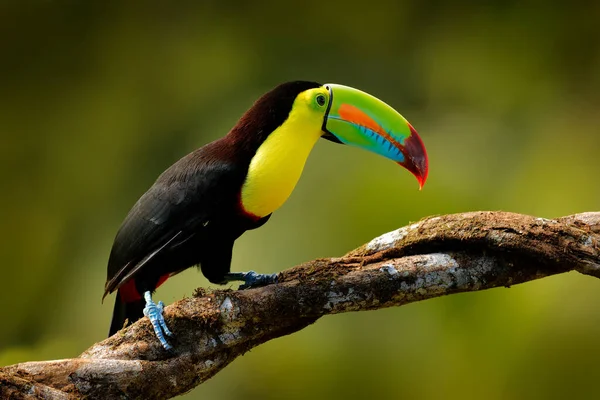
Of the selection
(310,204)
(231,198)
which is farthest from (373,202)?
(231,198)

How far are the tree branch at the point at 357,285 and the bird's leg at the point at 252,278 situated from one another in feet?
0.63

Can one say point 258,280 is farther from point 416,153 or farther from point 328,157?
point 328,157

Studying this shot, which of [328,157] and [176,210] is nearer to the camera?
[176,210]

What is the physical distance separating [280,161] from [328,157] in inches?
57.5

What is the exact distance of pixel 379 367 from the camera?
322 cm

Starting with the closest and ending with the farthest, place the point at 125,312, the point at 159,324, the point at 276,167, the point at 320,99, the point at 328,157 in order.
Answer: the point at 159,324 < the point at 276,167 < the point at 320,99 < the point at 125,312 < the point at 328,157

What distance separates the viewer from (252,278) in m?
2.09

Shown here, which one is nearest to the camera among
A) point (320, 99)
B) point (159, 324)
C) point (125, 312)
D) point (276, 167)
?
point (159, 324)

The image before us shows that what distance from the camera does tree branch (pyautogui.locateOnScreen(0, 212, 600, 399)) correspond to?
5.38ft

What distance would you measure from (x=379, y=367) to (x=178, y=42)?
6.08 ft

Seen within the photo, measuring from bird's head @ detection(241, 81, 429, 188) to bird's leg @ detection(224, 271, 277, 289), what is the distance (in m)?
0.41

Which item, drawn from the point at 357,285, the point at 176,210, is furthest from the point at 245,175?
the point at 357,285

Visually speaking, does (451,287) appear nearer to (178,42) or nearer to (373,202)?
(373,202)

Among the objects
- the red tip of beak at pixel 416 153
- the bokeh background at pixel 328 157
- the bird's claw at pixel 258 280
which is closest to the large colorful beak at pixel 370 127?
the red tip of beak at pixel 416 153
